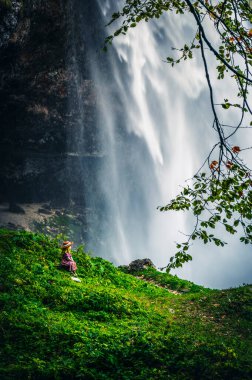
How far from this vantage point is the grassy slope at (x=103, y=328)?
15.6ft

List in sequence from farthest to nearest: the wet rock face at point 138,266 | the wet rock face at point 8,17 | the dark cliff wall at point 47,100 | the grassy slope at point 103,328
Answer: the dark cliff wall at point 47,100 < the wet rock face at point 8,17 < the wet rock face at point 138,266 < the grassy slope at point 103,328

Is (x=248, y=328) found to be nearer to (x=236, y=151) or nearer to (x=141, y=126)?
(x=236, y=151)

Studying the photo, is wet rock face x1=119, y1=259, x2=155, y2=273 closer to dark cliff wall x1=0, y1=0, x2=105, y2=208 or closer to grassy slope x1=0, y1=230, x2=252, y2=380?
grassy slope x1=0, y1=230, x2=252, y2=380

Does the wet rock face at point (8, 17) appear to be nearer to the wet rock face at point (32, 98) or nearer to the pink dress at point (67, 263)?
the wet rock face at point (32, 98)

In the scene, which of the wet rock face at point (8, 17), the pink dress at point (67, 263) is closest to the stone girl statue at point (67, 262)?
the pink dress at point (67, 263)

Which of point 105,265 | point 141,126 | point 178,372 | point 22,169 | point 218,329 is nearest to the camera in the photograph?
point 178,372

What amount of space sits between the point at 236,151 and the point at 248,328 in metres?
5.00

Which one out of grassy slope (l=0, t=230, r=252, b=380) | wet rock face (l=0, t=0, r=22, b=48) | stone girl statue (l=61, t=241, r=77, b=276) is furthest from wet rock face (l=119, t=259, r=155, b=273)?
wet rock face (l=0, t=0, r=22, b=48)

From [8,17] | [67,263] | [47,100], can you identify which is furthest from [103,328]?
[47,100]

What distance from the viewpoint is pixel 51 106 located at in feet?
107

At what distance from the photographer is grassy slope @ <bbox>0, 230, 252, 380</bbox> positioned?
475cm

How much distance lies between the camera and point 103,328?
6.15 m

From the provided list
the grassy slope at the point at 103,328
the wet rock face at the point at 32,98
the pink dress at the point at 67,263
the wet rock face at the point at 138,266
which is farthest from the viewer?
the wet rock face at the point at 32,98

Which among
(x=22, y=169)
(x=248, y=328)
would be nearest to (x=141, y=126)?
(x=22, y=169)
